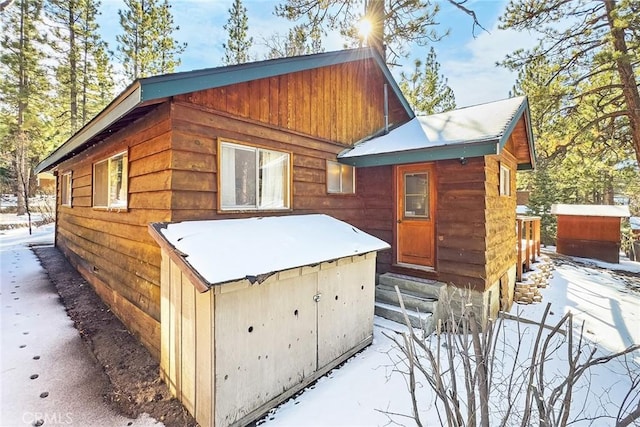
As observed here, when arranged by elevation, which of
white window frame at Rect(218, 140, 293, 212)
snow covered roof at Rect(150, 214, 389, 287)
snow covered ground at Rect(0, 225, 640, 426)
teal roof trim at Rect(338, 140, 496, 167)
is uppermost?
teal roof trim at Rect(338, 140, 496, 167)

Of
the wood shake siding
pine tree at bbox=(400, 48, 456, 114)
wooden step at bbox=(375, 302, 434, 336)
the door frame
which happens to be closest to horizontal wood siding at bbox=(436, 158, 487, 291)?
the wood shake siding

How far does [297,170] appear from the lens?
5.15 m

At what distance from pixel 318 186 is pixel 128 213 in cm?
315

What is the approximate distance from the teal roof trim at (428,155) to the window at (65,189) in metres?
8.20

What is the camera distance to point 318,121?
566 cm

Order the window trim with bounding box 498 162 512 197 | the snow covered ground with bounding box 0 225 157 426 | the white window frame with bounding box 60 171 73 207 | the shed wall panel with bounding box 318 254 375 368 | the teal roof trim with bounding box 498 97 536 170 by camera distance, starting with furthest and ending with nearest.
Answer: the white window frame with bounding box 60 171 73 207 → the window trim with bounding box 498 162 512 197 → the teal roof trim with bounding box 498 97 536 170 → the shed wall panel with bounding box 318 254 375 368 → the snow covered ground with bounding box 0 225 157 426

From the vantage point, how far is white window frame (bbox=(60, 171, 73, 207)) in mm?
8461

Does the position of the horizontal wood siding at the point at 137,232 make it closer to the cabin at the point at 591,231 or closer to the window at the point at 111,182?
the window at the point at 111,182

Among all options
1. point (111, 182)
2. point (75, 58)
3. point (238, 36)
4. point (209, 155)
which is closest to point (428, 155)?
point (209, 155)

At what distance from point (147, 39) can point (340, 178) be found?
14.6 m

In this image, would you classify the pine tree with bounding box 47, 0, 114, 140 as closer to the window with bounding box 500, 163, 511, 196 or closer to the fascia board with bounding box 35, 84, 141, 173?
the fascia board with bounding box 35, 84, 141, 173

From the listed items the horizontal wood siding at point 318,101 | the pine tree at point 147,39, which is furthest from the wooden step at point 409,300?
the pine tree at point 147,39

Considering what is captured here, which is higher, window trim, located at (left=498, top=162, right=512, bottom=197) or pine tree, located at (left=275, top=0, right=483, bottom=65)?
pine tree, located at (left=275, top=0, right=483, bottom=65)

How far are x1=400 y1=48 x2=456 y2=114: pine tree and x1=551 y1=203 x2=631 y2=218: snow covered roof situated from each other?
7.86m
